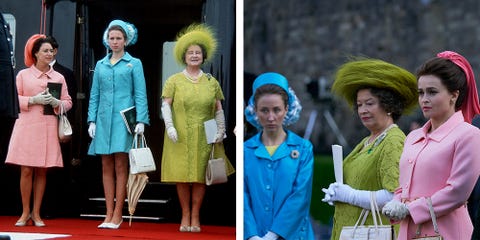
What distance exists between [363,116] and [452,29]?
1.82ft

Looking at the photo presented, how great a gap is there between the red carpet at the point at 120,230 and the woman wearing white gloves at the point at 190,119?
0.17m

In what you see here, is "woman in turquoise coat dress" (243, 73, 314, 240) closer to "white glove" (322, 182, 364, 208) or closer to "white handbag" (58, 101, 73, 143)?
"white glove" (322, 182, 364, 208)

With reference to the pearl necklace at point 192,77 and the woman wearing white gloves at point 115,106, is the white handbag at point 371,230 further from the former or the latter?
the woman wearing white gloves at point 115,106

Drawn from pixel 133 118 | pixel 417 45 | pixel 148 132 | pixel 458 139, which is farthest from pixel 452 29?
pixel 148 132

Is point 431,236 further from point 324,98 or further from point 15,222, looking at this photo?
point 15,222

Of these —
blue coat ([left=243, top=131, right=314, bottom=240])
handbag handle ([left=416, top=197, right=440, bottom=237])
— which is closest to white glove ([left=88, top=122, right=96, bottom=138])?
blue coat ([left=243, top=131, right=314, bottom=240])

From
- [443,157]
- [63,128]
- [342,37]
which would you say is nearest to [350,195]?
[443,157]

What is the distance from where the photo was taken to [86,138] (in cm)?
629

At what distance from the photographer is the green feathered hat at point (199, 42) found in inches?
217

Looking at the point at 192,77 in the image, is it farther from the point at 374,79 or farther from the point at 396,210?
the point at 396,210

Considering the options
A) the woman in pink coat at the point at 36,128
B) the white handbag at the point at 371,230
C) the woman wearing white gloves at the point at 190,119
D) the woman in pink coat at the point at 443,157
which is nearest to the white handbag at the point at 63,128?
the woman in pink coat at the point at 36,128

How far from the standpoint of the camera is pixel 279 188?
388 centimetres

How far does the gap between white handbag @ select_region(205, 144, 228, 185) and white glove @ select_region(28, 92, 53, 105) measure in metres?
1.32

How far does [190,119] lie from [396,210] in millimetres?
2107
